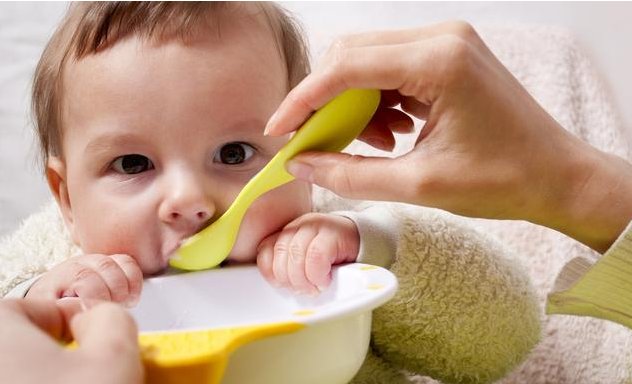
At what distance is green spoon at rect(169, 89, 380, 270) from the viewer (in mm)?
729

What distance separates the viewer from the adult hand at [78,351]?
424 millimetres

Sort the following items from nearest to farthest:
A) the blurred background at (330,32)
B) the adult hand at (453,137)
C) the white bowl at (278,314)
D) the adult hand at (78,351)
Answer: the adult hand at (78,351) → the white bowl at (278,314) → the adult hand at (453,137) → the blurred background at (330,32)

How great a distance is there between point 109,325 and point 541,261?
84cm

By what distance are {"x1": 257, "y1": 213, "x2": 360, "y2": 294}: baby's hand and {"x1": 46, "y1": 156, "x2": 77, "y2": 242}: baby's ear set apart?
0.25m

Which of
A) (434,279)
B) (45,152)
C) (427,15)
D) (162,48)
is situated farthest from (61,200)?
(427,15)

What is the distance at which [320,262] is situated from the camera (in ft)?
2.63

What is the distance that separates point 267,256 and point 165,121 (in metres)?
0.16

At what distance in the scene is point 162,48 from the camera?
85cm

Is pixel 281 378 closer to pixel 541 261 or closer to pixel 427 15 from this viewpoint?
pixel 541 261

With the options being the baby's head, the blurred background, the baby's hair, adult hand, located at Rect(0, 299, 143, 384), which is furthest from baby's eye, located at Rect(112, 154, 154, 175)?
the blurred background

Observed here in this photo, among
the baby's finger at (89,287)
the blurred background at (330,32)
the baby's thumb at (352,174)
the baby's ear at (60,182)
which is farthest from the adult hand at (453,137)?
the blurred background at (330,32)

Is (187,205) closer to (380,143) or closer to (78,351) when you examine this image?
(380,143)

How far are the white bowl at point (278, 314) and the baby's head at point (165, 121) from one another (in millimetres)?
42

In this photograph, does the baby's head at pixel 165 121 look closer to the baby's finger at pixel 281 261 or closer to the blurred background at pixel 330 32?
the baby's finger at pixel 281 261
